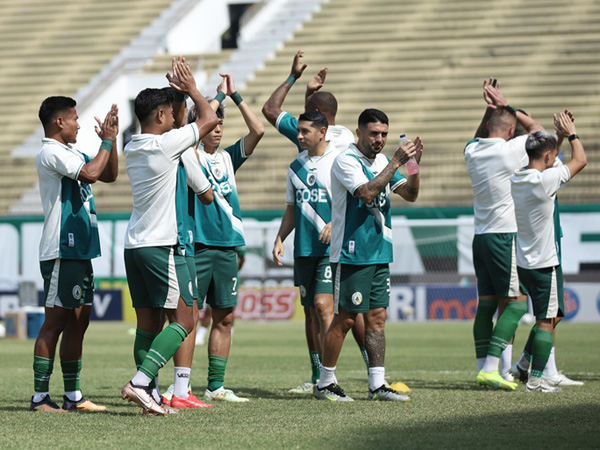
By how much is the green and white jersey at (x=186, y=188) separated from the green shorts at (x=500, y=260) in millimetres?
2627

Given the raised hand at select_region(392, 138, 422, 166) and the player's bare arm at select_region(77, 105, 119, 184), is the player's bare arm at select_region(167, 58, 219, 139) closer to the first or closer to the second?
the player's bare arm at select_region(77, 105, 119, 184)

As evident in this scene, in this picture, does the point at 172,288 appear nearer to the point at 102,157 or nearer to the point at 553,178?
the point at 102,157

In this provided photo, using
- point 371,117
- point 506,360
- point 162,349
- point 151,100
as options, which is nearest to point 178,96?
point 151,100

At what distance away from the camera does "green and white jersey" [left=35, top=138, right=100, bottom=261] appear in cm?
734

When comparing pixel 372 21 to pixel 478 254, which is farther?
pixel 372 21

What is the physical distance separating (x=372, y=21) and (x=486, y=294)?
24.8 metres

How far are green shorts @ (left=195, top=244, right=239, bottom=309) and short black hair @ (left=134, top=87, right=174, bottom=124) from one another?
141cm

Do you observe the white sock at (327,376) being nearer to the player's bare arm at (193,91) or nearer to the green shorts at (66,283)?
the green shorts at (66,283)

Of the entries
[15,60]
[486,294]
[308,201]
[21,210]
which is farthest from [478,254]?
[15,60]

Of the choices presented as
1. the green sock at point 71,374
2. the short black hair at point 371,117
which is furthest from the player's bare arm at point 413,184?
the green sock at point 71,374

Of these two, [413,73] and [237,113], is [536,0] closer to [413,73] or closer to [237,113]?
[413,73]

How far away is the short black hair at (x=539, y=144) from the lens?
337 inches

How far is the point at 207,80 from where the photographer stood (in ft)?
108

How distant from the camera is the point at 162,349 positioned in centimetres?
691
